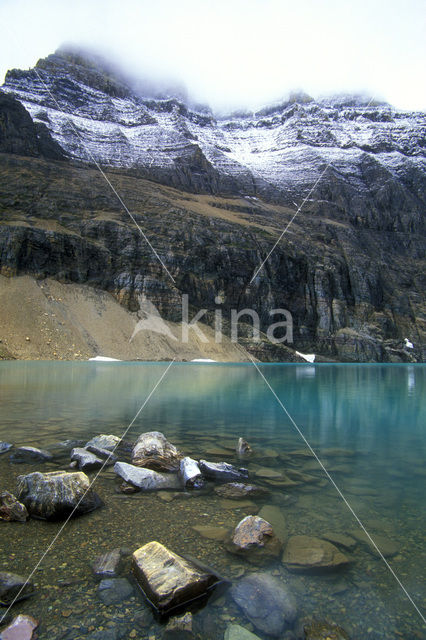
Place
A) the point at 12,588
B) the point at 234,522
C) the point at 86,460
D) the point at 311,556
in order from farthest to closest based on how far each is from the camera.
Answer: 1. the point at 86,460
2. the point at 234,522
3. the point at 311,556
4. the point at 12,588

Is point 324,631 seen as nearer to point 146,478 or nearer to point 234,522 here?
point 234,522

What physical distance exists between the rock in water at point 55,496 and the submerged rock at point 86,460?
188cm

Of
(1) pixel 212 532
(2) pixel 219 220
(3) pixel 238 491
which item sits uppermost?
→ (2) pixel 219 220

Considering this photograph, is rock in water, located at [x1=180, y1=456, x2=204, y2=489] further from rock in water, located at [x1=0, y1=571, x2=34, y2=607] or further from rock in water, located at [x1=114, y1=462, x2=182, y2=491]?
rock in water, located at [x1=0, y1=571, x2=34, y2=607]

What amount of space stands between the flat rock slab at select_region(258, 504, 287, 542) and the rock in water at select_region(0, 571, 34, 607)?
334 cm

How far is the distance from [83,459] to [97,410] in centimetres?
898

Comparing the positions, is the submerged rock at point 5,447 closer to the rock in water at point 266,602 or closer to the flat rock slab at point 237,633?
the rock in water at point 266,602

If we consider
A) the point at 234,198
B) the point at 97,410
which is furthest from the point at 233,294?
the point at 97,410

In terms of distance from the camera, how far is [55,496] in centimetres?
610

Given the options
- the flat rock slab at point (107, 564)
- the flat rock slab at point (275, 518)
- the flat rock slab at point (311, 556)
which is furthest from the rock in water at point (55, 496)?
the flat rock slab at point (311, 556)

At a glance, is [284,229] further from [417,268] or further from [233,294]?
[417,268]

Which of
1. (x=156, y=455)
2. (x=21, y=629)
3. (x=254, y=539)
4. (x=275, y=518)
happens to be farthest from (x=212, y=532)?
(x=156, y=455)

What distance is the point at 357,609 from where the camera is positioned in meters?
4.09

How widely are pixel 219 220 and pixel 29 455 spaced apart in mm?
109312
